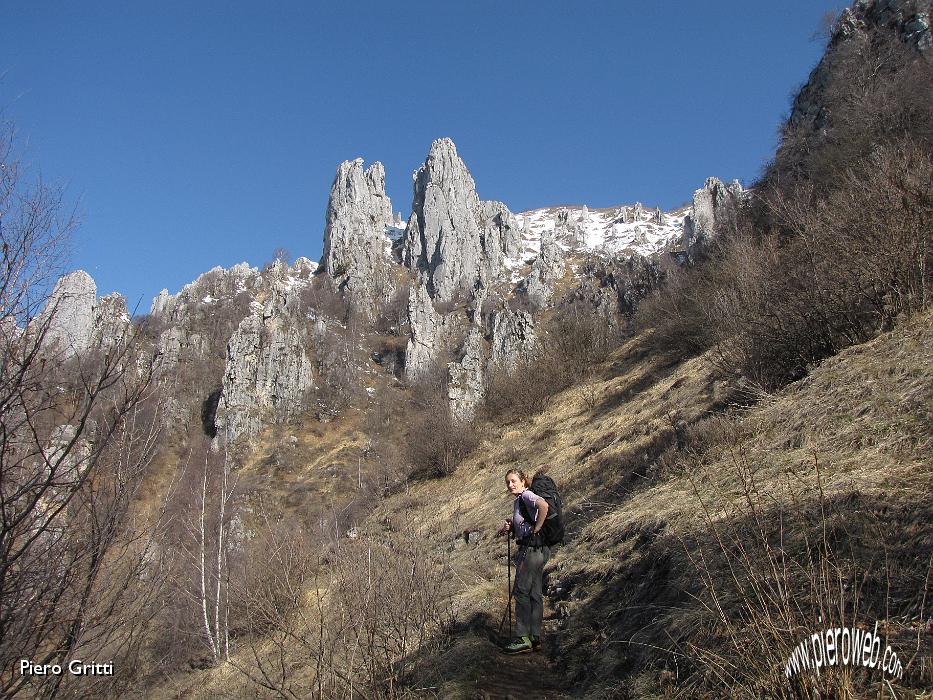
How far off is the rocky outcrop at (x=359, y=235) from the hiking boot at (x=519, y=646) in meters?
73.3

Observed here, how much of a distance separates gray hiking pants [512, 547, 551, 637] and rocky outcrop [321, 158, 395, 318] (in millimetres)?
73148

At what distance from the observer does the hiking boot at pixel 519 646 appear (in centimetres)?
441

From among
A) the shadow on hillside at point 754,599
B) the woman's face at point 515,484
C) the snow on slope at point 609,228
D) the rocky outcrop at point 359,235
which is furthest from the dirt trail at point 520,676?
the snow on slope at point 609,228

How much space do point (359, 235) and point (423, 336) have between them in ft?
89.8

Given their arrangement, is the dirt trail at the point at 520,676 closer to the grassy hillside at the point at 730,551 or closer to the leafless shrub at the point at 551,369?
the grassy hillside at the point at 730,551

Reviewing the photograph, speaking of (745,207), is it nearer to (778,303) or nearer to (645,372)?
(645,372)

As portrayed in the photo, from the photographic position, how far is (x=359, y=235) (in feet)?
288

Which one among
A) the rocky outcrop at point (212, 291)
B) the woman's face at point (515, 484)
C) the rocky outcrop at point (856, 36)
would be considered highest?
the rocky outcrop at point (212, 291)

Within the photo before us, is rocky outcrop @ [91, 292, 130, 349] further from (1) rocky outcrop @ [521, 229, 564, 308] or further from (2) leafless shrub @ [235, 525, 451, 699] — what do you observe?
(1) rocky outcrop @ [521, 229, 564, 308]

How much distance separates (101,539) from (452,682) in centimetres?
251

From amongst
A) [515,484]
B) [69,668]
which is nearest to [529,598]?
[515,484]

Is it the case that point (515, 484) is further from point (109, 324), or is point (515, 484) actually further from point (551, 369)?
point (551, 369)

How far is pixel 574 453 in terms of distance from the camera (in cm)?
1052

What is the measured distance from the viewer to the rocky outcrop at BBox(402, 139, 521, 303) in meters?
89.0
